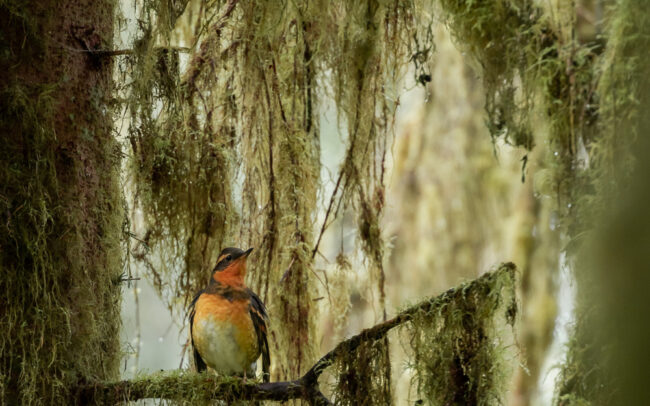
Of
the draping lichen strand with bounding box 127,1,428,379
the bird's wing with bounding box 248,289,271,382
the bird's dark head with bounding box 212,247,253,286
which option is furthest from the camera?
the bird's wing with bounding box 248,289,271,382

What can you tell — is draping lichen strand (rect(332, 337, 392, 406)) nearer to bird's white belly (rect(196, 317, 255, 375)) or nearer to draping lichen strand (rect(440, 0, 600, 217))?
bird's white belly (rect(196, 317, 255, 375))

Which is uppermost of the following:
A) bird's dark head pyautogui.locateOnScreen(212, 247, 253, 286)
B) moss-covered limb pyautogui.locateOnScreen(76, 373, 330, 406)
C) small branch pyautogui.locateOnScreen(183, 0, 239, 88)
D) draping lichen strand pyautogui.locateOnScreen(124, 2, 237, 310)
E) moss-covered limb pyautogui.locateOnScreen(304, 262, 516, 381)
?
small branch pyautogui.locateOnScreen(183, 0, 239, 88)

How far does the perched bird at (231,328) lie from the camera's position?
4.12 metres

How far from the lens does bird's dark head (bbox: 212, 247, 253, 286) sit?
3770 millimetres

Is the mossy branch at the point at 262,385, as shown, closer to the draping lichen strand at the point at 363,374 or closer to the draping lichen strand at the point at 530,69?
the draping lichen strand at the point at 363,374

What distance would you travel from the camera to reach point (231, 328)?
13.7 feet

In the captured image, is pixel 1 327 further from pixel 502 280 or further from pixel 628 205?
pixel 628 205

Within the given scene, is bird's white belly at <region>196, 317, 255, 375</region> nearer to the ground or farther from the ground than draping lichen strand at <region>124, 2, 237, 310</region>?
nearer to the ground

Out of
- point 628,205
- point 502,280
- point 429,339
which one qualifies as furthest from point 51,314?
point 628,205

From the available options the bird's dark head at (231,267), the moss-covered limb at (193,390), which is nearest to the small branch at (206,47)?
the bird's dark head at (231,267)

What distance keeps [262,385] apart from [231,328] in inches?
55.4

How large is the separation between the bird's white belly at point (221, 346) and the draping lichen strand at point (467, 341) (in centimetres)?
161

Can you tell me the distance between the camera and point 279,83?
3914mm

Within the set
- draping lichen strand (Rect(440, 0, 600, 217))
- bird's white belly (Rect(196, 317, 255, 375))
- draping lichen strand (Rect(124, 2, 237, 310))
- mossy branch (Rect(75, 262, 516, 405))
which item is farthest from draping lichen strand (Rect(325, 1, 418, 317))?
mossy branch (Rect(75, 262, 516, 405))
